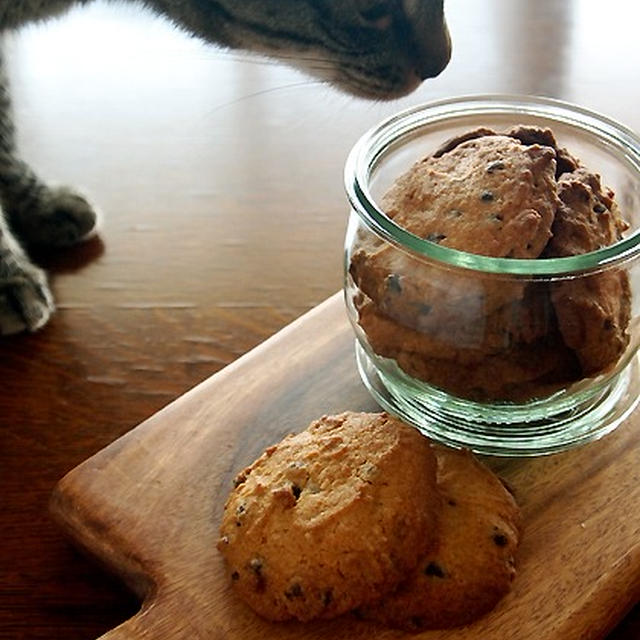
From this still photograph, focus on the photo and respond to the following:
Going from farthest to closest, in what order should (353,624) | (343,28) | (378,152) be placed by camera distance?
1. (343,28)
2. (378,152)
3. (353,624)

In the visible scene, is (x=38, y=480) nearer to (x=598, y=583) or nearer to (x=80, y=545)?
(x=80, y=545)

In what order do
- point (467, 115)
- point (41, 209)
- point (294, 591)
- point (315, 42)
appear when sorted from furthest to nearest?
point (41, 209) < point (315, 42) < point (467, 115) < point (294, 591)

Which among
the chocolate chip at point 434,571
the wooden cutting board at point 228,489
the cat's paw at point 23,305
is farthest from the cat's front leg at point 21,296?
the chocolate chip at point 434,571

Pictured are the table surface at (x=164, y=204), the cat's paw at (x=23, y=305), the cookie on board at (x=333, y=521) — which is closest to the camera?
the cookie on board at (x=333, y=521)

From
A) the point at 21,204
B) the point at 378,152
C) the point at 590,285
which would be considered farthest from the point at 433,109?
the point at 21,204

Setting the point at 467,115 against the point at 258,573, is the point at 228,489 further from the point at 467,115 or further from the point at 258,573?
the point at 467,115

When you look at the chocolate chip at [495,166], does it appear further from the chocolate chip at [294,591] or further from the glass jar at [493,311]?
the chocolate chip at [294,591]

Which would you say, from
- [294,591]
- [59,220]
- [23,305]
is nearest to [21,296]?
[23,305]
